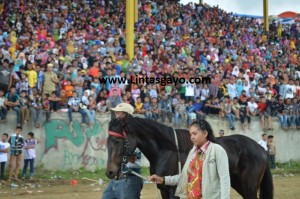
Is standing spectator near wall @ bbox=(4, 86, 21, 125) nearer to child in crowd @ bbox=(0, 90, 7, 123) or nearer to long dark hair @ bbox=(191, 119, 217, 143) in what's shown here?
child in crowd @ bbox=(0, 90, 7, 123)

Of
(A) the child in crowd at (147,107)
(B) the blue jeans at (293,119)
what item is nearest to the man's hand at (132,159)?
(A) the child in crowd at (147,107)

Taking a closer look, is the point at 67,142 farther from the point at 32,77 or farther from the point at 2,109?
the point at 2,109

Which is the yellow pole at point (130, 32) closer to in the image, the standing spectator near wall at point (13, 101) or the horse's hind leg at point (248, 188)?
the standing spectator near wall at point (13, 101)

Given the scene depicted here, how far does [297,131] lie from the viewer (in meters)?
23.4


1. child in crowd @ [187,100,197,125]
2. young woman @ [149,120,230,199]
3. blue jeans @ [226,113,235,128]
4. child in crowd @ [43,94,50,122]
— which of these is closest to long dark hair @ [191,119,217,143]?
young woman @ [149,120,230,199]

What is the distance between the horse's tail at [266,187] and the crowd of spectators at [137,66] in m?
8.98

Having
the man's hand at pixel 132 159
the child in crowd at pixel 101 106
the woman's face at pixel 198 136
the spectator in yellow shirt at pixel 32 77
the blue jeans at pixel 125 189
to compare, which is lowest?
the blue jeans at pixel 125 189

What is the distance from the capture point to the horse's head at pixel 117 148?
7121mm

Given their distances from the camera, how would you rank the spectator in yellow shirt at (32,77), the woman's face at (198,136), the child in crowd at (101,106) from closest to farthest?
the woman's face at (198,136) → the spectator in yellow shirt at (32,77) → the child in crowd at (101,106)

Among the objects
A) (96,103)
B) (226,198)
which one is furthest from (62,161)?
(226,198)

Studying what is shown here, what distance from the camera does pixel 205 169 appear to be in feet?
19.0

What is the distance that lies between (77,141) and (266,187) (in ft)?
31.3

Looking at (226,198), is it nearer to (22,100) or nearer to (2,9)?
(22,100)

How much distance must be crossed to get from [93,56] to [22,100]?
4.31 metres
